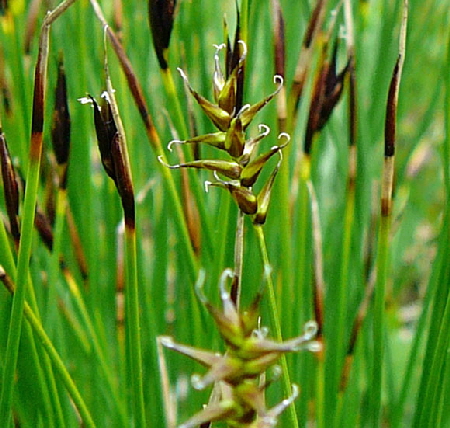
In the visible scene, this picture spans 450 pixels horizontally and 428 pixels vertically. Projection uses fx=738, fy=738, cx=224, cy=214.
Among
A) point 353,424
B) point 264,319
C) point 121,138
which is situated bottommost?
point 353,424

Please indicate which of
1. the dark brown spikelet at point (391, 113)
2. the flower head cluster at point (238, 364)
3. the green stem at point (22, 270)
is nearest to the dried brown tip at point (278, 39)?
the dark brown spikelet at point (391, 113)

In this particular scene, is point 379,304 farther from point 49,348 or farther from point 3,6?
point 3,6

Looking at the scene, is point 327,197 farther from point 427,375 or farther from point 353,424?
point 427,375

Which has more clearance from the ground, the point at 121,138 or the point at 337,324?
the point at 121,138

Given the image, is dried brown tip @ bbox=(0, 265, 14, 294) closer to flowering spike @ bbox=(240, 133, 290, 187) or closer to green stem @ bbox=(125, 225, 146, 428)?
green stem @ bbox=(125, 225, 146, 428)

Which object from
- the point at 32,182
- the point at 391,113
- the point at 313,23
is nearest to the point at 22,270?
the point at 32,182

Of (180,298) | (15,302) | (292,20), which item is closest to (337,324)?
(180,298)
